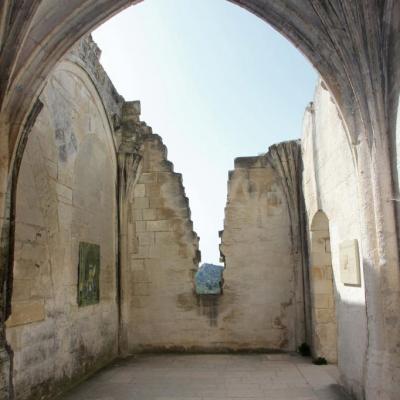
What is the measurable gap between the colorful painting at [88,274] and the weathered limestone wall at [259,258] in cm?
234

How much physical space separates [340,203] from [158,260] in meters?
3.91

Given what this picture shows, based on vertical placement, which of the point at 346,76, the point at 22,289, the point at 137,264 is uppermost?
the point at 346,76

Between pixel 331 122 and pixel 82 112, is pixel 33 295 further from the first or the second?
pixel 331 122

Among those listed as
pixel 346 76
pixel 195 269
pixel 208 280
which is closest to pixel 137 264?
pixel 195 269

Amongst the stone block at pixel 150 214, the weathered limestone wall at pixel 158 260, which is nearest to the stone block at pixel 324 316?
the weathered limestone wall at pixel 158 260

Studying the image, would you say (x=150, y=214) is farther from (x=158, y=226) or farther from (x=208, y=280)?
(x=208, y=280)

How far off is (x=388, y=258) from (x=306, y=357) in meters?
4.12

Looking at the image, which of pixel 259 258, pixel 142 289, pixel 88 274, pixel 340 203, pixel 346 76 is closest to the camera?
pixel 346 76

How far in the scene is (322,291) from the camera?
6934 millimetres

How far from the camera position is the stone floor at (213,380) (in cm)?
506

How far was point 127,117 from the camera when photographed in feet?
27.6

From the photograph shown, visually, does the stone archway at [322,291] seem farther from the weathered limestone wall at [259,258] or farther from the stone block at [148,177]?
the stone block at [148,177]

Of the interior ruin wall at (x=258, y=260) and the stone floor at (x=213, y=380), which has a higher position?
the interior ruin wall at (x=258, y=260)

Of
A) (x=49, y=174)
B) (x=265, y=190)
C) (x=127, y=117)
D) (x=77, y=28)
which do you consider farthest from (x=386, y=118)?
(x=127, y=117)
